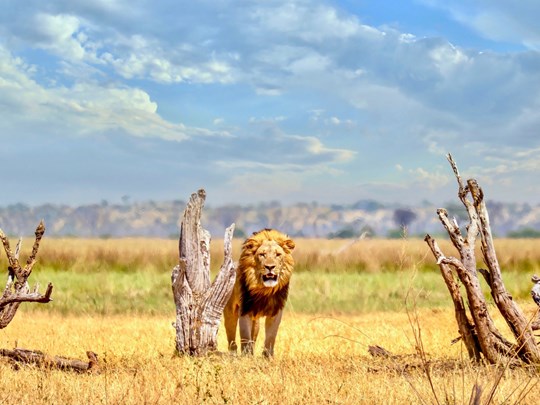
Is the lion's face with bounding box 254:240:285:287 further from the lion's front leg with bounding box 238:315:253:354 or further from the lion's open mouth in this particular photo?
the lion's front leg with bounding box 238:315:253:354

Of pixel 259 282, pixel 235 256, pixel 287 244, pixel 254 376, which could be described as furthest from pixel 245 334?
pixel 235 256

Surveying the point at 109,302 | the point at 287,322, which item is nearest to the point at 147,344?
the point at 287,322

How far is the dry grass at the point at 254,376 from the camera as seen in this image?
25.5 feet

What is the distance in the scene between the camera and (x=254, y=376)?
28.6 ft

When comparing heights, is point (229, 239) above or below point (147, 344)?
above

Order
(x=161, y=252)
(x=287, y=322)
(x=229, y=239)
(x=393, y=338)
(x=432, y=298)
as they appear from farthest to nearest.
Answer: (x=161, y=252) → (x=432, y=298) → (x=287, y=322) → (x=393, y=338) → (x=229, y=239)

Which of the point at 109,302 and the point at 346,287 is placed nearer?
the point at 109,302

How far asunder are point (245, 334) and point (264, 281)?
2.63 ft

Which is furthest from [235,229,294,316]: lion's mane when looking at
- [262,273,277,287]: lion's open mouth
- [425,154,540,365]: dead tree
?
[425,154,540,365]: dead tree

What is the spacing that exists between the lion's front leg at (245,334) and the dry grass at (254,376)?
1.34 feet

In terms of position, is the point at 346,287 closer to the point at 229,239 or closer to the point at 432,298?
the point at 432,298

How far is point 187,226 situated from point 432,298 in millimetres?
11173

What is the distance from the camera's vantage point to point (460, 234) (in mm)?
9836

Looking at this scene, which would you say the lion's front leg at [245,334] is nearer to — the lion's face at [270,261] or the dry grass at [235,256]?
the lion's face at [270,261]
